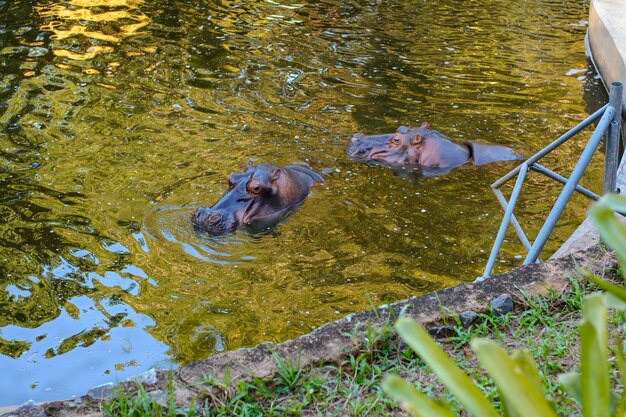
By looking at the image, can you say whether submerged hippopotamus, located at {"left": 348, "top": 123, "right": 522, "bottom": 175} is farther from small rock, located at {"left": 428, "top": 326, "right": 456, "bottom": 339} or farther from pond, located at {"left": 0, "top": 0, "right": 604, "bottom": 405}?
small rock, located at {"left": 428, "top": 326, "right": 456, "bottom": 339}

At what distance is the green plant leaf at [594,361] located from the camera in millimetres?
1395

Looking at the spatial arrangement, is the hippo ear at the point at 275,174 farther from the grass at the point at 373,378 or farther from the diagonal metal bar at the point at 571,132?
the grass at the point at 373,378

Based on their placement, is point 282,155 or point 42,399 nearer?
point 42,399

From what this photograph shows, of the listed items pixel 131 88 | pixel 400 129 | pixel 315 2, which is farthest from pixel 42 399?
pixel 315 2

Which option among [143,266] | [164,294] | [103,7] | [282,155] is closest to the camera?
[164,294]

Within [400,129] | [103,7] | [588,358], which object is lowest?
[103,7]

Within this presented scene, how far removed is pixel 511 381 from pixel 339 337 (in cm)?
194

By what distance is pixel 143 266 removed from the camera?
17.3 feet

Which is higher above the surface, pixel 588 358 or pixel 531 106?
pixel 588 358

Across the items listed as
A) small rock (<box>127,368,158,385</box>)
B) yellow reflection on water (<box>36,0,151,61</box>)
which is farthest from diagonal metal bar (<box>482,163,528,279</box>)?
yellow reflection on water (<box>36,0,151,61</box>)

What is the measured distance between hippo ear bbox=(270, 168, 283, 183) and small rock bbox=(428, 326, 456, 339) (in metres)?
3.14

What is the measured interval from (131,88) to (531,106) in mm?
4379

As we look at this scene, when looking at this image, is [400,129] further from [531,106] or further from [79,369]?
[79,369]

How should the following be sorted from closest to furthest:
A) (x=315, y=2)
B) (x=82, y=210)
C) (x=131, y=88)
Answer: (x=82, y=210)
(x=131, y=88)
(x=315, y=2)
